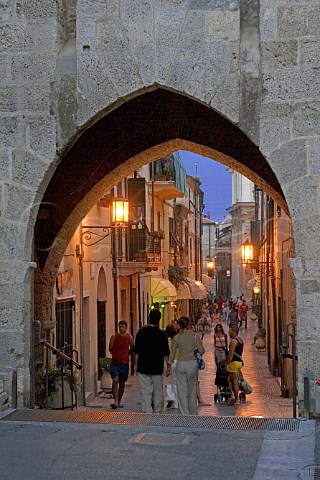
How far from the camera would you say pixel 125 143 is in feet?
39.2

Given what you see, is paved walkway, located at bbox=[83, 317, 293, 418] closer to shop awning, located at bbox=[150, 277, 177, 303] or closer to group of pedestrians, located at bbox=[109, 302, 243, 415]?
group of pedestrians, located at bbox=[109, 302, 243, 415]

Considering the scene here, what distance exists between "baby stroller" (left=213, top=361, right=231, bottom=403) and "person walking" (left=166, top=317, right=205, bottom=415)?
4290 millimetres

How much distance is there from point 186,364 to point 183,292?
2836cm

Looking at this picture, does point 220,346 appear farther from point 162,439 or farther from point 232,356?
point 162,439

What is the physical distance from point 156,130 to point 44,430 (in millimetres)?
5339

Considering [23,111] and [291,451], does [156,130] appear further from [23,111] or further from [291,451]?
[291,451]

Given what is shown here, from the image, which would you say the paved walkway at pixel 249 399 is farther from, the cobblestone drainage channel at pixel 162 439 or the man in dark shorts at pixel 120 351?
the cobblestone drainage channel at pixel 162 439

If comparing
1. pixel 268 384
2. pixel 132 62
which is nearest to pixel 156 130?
pixel 132 62

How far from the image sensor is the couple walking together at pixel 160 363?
11.1 m

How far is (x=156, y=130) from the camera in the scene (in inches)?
466

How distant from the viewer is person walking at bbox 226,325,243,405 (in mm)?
14883

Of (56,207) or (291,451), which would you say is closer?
(291,451)

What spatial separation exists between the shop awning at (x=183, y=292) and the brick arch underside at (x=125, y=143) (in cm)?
2706

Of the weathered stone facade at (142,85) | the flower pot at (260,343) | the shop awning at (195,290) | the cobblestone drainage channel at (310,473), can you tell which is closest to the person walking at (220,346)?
the weathered stone facade at (142,85)
